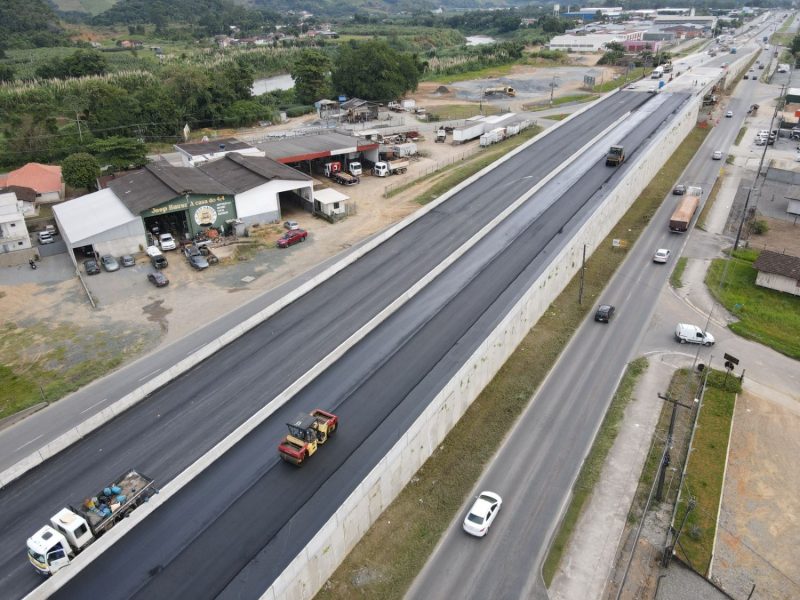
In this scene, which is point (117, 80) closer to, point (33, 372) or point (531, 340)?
point (33, 372)

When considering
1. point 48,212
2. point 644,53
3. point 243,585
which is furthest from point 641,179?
point 644,53

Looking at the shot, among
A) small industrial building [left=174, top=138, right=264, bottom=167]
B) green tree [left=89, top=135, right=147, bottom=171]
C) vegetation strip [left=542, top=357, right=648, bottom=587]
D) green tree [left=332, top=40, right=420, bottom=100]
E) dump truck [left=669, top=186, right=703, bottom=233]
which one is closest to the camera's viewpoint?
vegetation strip [left=542, top=357, right=648, bottom=587]

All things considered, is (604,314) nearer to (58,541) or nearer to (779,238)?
(779,238)

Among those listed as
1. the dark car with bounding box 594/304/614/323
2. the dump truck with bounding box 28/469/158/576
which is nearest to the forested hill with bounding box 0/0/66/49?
→ the dump truck with bounding box 28/469/158/576

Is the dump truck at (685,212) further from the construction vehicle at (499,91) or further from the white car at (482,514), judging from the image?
the construction vehicle at (499,91)

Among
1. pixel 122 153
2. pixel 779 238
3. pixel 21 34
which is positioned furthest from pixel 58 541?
pixel 21 34

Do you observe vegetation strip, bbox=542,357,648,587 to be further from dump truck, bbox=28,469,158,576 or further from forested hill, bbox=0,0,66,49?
forested hill, bbox=0,0,66,49
